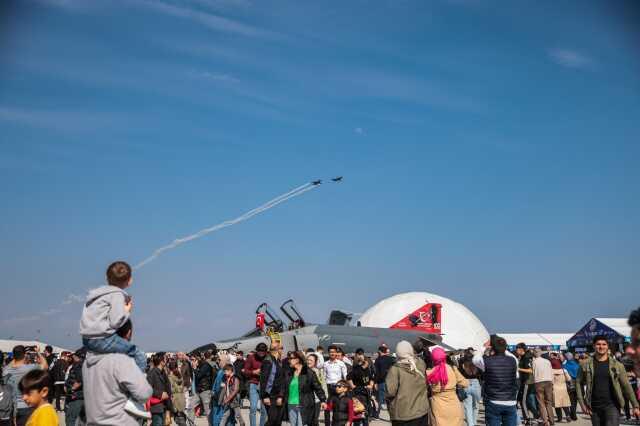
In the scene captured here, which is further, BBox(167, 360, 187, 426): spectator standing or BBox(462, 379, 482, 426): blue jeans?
BBox(462, 379, 482, 426): blue jeans

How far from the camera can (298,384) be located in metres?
10.6

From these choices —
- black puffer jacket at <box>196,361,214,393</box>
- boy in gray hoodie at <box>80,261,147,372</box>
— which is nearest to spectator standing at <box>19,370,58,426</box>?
boy in gray hoodie at <box>80,261,147,372</box>

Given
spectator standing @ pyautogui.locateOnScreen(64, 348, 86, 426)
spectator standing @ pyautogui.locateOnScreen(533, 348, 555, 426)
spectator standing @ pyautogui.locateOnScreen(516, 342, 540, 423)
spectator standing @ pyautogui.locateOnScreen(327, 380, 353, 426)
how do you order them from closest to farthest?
1. spectator standing @ pyautogui.locateOnScreen(64, 348, 86, 426)
2. spectator standing @ pyautogui.locateOnScreen(327, 380, 353, 426)
3. spectator standing @ pyautogui.locateOnScreen(533, 348, 555, 426)
4. spectator standing @ pyautogui.locateOnScreen(516, 342, 540, 423)

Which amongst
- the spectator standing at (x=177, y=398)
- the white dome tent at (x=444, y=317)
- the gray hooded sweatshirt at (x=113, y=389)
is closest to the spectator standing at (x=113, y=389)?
the gray hooded sweatshirt at (x=113, y=389)

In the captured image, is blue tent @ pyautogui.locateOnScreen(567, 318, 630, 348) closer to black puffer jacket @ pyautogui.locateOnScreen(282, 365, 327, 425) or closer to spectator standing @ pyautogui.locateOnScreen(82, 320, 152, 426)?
black puffer jacket @ pyautogui.locateOnScreen(282, 365, 327, 425)

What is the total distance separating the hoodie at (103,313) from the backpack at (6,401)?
4188 millimetres

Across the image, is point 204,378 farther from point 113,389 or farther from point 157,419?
point 113,389

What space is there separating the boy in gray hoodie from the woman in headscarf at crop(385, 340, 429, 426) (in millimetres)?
4066

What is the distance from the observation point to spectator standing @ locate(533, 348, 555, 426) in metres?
13.6

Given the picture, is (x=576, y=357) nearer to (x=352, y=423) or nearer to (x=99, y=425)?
(x=352, y=423)

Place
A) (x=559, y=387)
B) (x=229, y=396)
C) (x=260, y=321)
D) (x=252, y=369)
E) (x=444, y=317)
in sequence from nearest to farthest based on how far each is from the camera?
(x=229, y=396) < (x=252, y=369) < (x=559, y=387) < (x=260, y=321) < (x=444, y=317)

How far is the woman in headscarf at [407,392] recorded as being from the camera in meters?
7.07

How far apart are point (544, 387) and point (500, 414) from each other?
5.68 meters

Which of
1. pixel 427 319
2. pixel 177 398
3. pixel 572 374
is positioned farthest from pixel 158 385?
pixel 427 319
